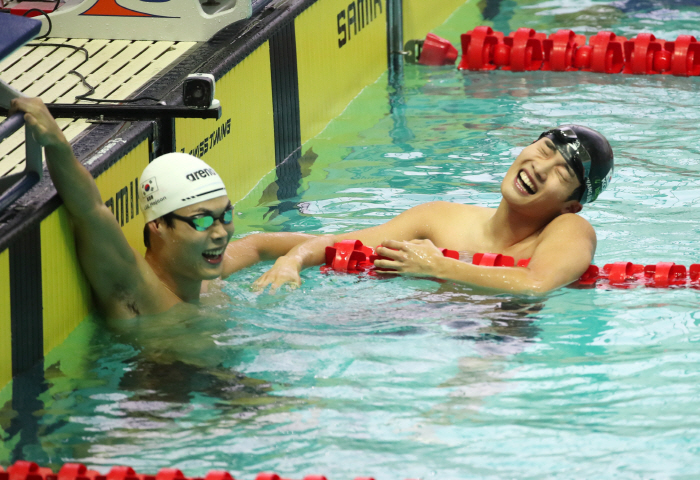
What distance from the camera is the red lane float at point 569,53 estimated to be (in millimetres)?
7652

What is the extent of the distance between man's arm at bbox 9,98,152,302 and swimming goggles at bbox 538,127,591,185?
179 centimetres

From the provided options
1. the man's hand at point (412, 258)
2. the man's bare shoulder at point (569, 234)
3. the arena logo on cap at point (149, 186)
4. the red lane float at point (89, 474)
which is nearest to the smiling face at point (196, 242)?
the arena logo on cap at point (149, 186)

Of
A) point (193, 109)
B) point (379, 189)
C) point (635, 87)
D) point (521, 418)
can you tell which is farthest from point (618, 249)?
point (635, 87)

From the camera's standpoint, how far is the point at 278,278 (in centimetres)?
402

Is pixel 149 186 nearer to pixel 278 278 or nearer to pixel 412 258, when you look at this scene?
pixel 278 278

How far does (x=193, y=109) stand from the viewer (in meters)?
3.88

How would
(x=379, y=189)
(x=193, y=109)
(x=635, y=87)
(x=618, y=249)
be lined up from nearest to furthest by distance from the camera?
(x=193, y=109) → (x=618, y=249) → (x=379, y=189) → (x=635, y=87)

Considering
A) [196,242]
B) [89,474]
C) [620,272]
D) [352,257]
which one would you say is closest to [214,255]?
[196,242]

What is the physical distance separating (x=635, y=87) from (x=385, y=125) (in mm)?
1978

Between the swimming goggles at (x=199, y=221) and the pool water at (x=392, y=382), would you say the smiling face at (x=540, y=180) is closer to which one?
the pool water at (x=392, y=382)

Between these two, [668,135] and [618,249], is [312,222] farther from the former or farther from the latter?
[668,135]

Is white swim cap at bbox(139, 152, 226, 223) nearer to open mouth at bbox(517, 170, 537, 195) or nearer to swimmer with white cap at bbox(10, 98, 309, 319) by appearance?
swimmer with white cap at bbox(10, 98, 309, 319)

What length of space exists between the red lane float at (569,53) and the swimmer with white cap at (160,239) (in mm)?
4931

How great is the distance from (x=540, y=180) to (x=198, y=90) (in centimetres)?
144
